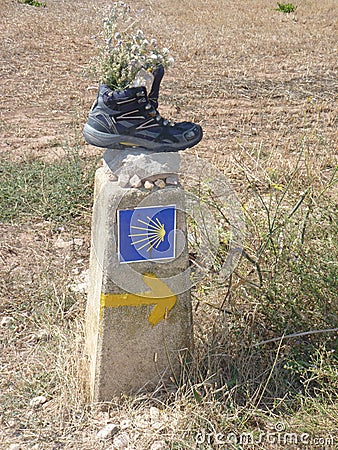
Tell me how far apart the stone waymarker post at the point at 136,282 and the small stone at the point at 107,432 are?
15cm

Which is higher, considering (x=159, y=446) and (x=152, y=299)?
(x=152, y=299)

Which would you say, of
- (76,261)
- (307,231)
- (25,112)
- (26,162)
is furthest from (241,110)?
(307,231)

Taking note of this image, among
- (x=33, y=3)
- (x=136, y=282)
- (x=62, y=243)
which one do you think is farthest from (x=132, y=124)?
(x=33, y=3)

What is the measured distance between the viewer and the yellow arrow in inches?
102

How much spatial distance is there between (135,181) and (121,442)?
41.2 inches

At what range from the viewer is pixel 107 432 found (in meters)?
2.62

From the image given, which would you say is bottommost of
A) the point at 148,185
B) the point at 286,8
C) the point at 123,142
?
the point at 148,185

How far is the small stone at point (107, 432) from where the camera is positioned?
2609 mm

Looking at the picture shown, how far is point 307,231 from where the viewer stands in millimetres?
3195

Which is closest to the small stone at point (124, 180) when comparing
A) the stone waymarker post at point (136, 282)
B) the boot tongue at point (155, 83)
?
the stone waymarker post at point (136, 282)

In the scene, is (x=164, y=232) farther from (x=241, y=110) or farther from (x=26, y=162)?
(x=241, y=110)

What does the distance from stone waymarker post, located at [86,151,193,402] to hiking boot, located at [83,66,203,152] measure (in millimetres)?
60

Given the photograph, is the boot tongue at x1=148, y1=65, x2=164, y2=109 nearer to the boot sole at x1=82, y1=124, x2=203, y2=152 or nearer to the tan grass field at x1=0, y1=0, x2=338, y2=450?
the boot sole at x1=82, y1=124, x2=203, y2=152

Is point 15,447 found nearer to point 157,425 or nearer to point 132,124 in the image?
point 157,425
